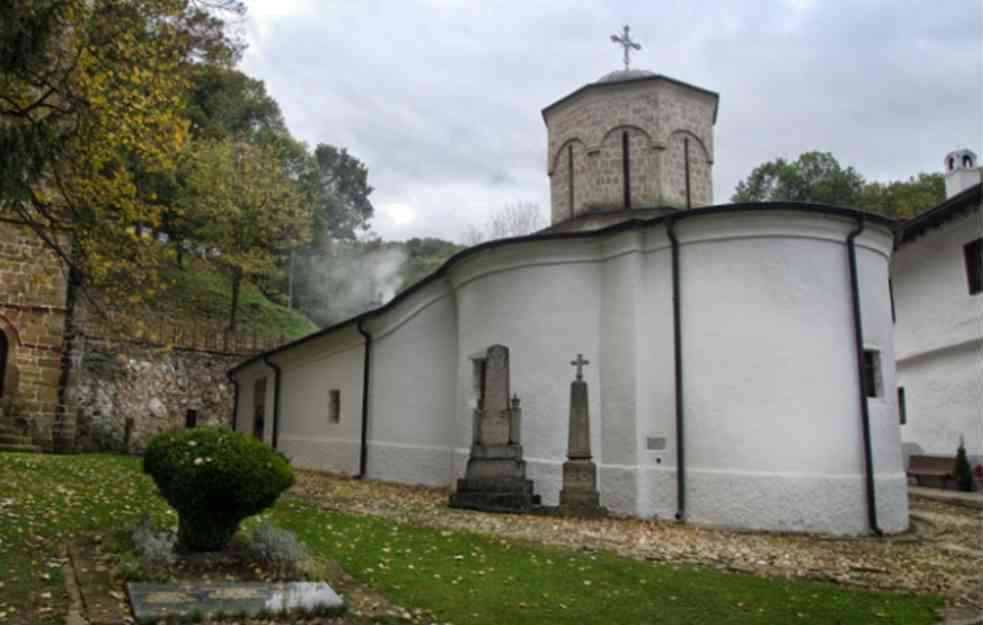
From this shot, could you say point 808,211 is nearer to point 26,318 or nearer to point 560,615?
point 560,615

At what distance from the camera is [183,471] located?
6.05 m

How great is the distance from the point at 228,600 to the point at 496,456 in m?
6.92

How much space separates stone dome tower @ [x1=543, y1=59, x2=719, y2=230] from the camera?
15.2 metres

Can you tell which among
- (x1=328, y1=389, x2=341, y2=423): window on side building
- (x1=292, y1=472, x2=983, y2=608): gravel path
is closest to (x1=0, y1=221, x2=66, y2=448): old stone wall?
(x1=328, y1=389, x2=341, y2=423): window on side building

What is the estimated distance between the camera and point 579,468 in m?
11.2

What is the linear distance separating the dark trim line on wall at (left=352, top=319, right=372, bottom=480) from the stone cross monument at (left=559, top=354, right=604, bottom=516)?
23.7ft

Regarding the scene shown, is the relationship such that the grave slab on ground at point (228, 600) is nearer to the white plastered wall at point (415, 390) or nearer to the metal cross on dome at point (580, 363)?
the metal cross on dome at point (580, 363)

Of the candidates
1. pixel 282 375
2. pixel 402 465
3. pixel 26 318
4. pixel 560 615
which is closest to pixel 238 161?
pixel 282 375

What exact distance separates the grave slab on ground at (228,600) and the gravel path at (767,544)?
3696 millimetres

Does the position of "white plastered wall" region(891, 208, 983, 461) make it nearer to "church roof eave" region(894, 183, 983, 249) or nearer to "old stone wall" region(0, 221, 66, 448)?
"church roof eave" region(894, 183, 983, 249)

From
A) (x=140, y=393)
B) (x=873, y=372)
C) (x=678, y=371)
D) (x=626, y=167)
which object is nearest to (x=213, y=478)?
(x=678, y=371)

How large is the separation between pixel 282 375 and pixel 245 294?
16983 mm

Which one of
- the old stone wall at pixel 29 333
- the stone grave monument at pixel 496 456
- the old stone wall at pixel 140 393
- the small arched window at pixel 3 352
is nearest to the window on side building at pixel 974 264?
the stone grave monument at pixel 496 456

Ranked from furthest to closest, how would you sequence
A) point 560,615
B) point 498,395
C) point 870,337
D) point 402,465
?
point 402,465 → point 498,395 → point 870,337 → point 560,615
